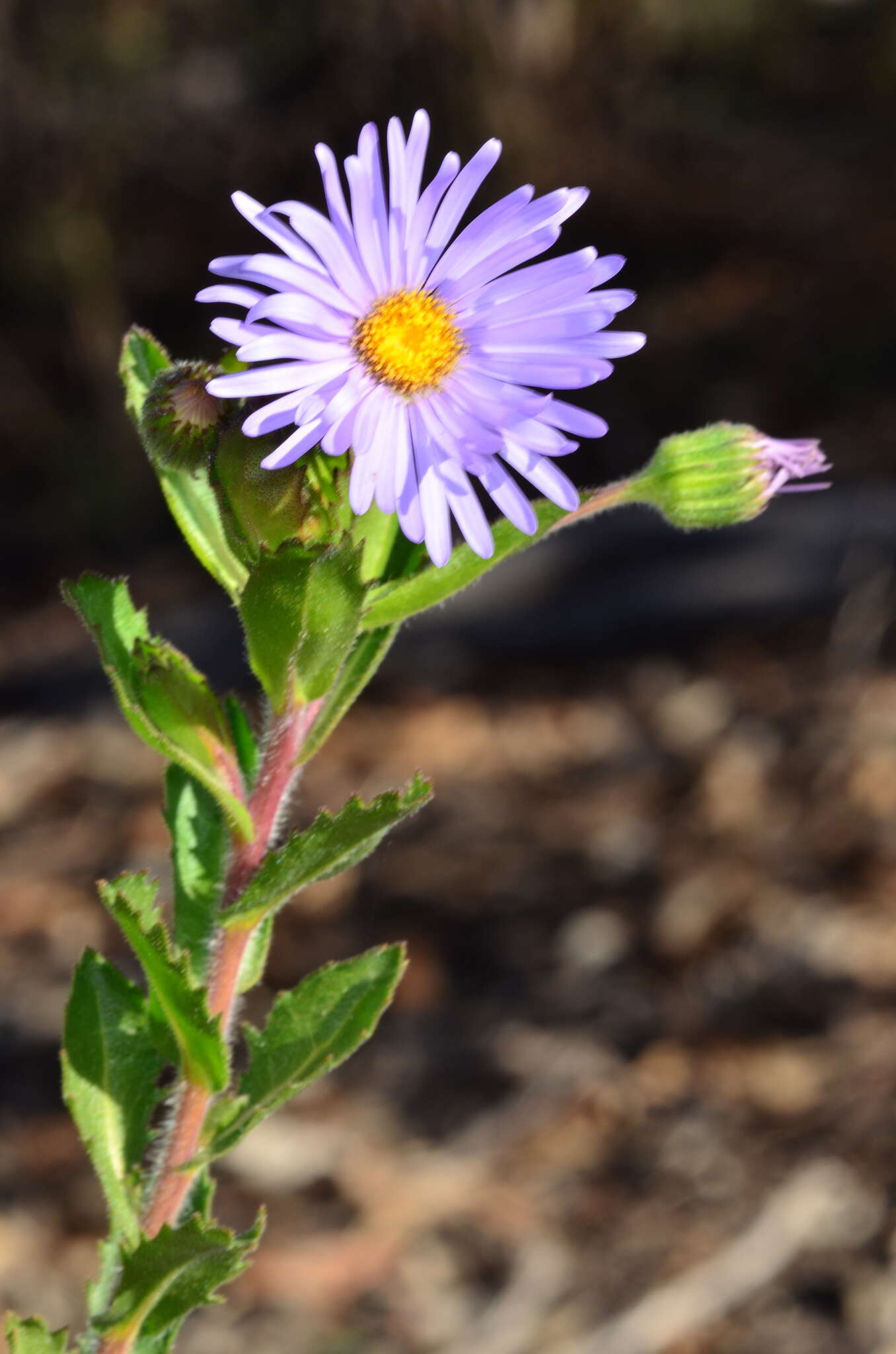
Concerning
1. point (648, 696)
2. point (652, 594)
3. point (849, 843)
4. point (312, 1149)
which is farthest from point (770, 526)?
point (312, 1149)

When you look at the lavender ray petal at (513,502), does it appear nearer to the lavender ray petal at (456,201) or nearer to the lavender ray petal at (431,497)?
the lavender ray petal at (431,497)

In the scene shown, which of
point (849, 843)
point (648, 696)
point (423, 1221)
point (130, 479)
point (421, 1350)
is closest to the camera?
point (421, 1350)

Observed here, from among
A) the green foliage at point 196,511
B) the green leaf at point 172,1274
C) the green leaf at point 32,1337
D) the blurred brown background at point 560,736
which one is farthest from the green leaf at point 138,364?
the blurred brown background at point 560,736

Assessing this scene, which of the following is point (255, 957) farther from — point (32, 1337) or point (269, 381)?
point (269, 381)

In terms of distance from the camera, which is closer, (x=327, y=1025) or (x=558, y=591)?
(x=327, y=1025)

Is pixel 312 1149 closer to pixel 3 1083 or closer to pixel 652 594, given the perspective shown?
pixel 3 1083

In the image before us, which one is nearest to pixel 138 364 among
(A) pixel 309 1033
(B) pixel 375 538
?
(B) pixel 375 538

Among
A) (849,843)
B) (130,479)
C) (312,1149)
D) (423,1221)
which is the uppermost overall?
(130,479)
